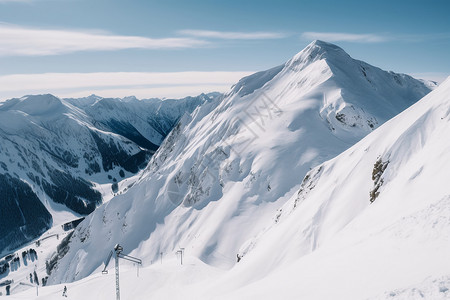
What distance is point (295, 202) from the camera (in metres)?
48.8

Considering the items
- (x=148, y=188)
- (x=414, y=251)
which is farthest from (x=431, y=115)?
(x=148, y=188)

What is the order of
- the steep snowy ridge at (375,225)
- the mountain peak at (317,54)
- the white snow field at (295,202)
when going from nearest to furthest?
the steep snowy ridge at (375,225) < the white snow field at (295,202) < the mountain peak at (317,54)

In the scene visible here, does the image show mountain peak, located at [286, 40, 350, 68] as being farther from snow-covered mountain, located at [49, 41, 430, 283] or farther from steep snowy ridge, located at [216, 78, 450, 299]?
steep snowy ridge, located at [216, 78, 450, 299]

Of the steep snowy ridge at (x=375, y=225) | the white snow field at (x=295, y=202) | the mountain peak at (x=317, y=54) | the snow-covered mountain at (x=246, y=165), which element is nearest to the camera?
the steep snowy ridge at (x=375, y=225)

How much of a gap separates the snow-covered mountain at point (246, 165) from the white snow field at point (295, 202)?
474mm

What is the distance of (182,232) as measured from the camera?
9225 cm

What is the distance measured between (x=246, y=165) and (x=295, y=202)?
40.2 meters

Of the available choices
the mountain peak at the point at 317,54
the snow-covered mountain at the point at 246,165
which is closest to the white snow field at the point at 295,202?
the snow-covered mountain at the point at 246,165

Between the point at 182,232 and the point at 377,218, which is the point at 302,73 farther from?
the point at 377,218

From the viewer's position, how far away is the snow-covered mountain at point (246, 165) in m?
74.9

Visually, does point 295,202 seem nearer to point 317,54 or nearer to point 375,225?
point 375,225

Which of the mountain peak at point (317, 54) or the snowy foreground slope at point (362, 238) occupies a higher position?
the mountain peak at point (317, 54)

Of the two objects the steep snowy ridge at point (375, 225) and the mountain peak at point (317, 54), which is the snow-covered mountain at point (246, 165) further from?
the steep snowy ridge at point (375, 225)

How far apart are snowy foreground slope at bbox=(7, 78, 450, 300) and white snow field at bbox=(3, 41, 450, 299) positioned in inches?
4.4
